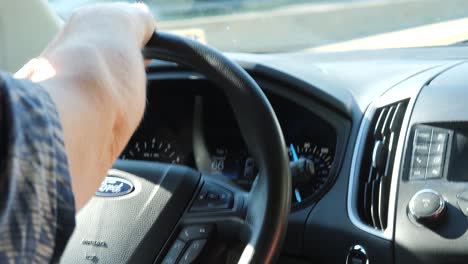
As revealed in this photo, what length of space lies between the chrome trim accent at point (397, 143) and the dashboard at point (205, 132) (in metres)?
0.15

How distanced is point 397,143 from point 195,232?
48 cm

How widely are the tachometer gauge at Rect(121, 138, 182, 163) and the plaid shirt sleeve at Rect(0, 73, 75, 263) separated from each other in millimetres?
1518

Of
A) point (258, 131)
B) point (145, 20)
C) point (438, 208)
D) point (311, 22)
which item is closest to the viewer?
point (145, 20)

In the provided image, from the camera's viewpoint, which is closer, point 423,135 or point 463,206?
point 463,206

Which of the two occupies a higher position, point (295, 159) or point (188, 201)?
point (295, 159)

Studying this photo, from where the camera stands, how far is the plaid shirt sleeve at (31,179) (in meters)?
0.72

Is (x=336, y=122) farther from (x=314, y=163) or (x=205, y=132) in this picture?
(x=205, y=132)

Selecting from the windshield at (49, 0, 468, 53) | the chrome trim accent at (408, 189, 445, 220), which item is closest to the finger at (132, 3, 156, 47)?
the chrome trim accent at (408, 189, 445, 220)

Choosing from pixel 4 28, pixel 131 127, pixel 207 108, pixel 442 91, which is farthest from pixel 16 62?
pixel 131 127

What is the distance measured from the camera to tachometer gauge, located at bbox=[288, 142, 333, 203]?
1.99 metres

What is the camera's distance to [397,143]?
6.16 ft

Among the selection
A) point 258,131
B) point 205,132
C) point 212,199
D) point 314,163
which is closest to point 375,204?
point 314,163

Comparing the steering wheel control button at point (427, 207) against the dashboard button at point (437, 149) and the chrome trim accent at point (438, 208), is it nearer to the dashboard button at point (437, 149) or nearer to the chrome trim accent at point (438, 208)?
the chrome trim accent at point (438, 208)

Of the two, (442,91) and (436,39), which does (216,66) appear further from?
(436,39)
